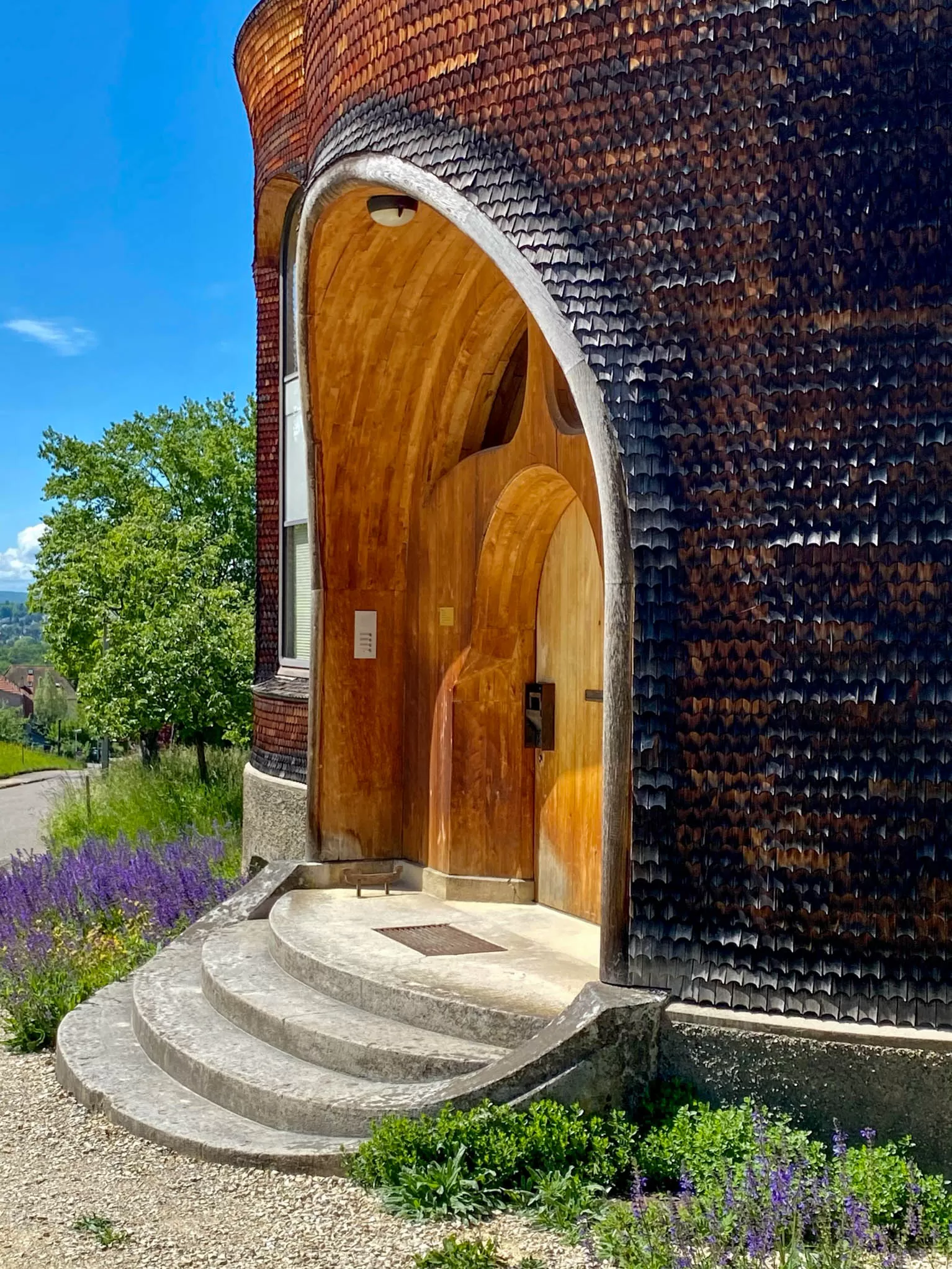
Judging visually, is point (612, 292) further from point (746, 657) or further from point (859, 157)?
point (746, 657)

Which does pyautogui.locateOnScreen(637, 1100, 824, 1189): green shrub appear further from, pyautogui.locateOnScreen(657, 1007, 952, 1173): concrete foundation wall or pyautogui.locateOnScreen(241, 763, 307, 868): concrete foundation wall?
pyautogui.locateOnScreen(241, 763, 307, 868): concrete foundation wall

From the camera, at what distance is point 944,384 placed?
16.9ft

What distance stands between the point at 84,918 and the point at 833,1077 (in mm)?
6213

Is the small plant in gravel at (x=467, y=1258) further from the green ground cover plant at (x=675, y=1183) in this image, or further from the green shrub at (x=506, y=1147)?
the green shrub at (x=506, y=1147)

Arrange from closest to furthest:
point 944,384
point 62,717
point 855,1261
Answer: point 855,1261
point 944,384
point 62,717

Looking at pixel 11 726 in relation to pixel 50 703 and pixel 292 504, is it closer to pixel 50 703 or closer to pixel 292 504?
pixel 50 703

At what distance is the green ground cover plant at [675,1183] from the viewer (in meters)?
4.52

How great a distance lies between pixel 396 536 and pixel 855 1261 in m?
5.92

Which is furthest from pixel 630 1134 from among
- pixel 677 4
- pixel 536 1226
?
pixel 677 4

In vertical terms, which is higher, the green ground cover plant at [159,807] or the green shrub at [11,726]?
the green ground cover plant at [159,807]

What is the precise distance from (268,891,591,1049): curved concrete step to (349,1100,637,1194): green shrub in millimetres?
578

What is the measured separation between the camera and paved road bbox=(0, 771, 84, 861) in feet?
64.0

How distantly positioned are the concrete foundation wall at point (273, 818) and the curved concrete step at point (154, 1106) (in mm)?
2767

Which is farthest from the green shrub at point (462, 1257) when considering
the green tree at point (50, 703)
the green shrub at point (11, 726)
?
the green tree at point (50, 703)
